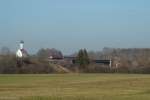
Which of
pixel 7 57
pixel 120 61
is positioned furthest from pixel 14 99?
pixel 120 61

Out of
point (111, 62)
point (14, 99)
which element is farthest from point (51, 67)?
point (14, 99)

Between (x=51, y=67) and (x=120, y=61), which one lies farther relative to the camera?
(x=120, y=61)

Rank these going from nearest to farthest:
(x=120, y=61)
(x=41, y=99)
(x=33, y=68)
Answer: (x=41, y=99) < (x=33, y=68) < (x=120, y=61)

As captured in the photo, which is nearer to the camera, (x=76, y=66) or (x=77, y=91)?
(x=77, y=91)

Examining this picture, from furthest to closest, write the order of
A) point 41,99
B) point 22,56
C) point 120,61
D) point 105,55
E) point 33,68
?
point 105,55 < point 120,61 < point 22,56 < point 33,68 < point 41,99

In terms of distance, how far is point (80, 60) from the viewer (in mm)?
141750

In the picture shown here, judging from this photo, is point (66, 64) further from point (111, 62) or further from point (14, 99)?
point (14, 99)

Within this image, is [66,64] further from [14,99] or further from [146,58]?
[14,99]

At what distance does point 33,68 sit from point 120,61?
4160cm

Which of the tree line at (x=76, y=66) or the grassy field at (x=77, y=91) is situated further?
the tree line at (x=76, y=66)

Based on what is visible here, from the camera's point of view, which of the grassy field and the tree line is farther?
the tree line

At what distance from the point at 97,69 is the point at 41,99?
108 metres

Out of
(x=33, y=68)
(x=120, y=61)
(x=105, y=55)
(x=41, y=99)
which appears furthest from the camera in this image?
(x=105, y=55)

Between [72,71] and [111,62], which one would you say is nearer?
[72,71]
